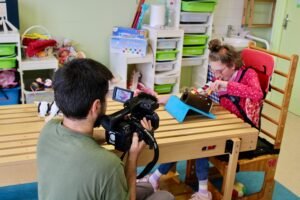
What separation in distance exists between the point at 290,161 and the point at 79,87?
2.33 metres

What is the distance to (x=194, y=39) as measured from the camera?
141 inches

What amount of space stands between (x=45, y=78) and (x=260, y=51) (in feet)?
6.40

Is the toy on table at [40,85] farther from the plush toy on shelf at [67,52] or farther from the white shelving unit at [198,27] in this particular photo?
the white shelving unit at [198,27]

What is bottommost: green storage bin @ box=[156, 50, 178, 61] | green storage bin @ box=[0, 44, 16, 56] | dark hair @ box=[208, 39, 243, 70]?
green storage bin @ box=[156, 50, 178, 61]

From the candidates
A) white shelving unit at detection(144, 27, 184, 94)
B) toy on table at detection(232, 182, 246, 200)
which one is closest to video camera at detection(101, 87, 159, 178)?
toy on table at detection(232, 182, 246, 200)

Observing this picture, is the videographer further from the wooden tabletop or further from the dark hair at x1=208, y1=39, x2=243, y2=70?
the dark hair at x1=208, y1=39, x2=243, y2=70

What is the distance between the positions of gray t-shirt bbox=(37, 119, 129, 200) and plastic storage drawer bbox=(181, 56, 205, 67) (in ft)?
8.45

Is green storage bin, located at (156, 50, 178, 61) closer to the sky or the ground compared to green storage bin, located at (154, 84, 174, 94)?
closer to the sky

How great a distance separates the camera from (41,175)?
1.17 metres

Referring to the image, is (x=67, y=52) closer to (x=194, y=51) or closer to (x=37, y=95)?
(x=37, y=95)

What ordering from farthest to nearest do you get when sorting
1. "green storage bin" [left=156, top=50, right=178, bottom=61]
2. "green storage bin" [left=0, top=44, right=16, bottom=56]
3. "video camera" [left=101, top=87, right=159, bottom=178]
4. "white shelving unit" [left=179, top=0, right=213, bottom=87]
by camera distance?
"white shelving unit" [left=179, top=0, right=213, bottom=87] → "green storage bin" [left=156, top=50, right=178, bottom=61] → "green storage bin" [left=0, top=44, right=16, bottom=56] → "video camera" [left=101, top=87, right=159, bottom=178]

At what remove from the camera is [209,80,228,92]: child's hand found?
6.89 feet

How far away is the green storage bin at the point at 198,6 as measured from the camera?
3.37 metres

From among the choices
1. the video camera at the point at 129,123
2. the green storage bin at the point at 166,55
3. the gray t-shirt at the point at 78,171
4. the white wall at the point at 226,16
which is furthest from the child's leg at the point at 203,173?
the white wall at the point at 226,16
